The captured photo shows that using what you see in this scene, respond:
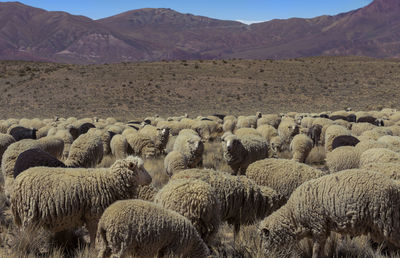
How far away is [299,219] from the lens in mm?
5207

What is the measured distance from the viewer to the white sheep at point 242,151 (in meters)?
10.6

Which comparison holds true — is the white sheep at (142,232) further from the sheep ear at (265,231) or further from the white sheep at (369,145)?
the white sheep at (369,145)

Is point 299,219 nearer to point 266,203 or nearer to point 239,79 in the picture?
point 266,203

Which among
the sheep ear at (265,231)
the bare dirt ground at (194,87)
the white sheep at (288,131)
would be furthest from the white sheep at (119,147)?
the bare dirt ground at (194,87)

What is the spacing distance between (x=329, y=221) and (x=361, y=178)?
69 centimetres

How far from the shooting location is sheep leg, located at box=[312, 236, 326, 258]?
16.8ft

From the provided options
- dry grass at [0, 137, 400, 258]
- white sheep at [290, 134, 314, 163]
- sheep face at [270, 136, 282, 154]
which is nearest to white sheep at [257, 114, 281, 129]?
sheep face at [270, 136, 282, 154]

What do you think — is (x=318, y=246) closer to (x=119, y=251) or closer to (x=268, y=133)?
(x=119, y=251)

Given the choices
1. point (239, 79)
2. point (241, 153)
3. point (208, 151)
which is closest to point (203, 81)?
point (239, 79)

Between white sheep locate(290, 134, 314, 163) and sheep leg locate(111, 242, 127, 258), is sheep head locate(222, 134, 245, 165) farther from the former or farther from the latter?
sheep leg locate(111, 242, 127, 258)

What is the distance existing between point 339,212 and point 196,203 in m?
1.81

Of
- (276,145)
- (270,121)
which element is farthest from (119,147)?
(270,121)

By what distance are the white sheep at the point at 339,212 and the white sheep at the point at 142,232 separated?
1328 millimetres

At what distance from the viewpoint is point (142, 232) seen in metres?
4.25
